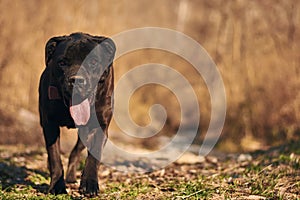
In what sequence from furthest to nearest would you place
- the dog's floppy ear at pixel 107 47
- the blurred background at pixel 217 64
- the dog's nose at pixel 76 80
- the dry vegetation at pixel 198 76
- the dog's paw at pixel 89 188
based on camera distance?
the blurred background at pixel 217 64 → the dry vegetation at pixel 198 76 → the dog's floppy ear at pixel 107 47 → the dog's paw at pixel 89 188 → the dog's nose at pixel 76 80

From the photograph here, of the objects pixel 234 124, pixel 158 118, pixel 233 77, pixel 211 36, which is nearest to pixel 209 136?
pixel 234 124

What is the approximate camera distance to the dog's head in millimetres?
4309

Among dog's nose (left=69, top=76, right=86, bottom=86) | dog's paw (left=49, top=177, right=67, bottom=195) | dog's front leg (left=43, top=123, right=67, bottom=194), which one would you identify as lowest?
dog's paw (left=49, top=177, right=67, bottom=195)

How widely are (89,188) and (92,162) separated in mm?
246

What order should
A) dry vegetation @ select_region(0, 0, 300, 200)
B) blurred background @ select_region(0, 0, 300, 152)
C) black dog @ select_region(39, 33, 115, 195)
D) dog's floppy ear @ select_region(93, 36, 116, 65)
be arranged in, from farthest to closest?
blurred background @ select_region(0, 0, 300, 152) < dry vegetation @ select_region(0, 0, 300, 200) < dog's floppy ear @ select_region(93, 36, 116, 65) < black dog @ select_region(39, 33, 115, 195)

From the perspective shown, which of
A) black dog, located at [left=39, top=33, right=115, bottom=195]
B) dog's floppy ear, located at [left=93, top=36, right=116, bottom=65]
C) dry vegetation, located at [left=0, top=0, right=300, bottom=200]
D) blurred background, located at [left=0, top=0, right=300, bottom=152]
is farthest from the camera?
blurred background, located at [left=0, top=0, right=300, bottom=152]

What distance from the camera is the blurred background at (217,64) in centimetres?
1072

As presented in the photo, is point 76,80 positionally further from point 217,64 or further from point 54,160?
point 217,64

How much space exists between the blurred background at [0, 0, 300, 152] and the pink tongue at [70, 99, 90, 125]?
5.08 m

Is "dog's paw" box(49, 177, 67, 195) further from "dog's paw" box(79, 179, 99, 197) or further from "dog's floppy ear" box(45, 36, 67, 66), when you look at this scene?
"dog's floppy ear" box(45, 36, 67, 66)

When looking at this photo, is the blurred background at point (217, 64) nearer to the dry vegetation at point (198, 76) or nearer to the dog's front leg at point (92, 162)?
the dry vegetation at point (198, 76)

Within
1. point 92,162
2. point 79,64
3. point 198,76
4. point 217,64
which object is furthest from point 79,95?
point 198,76

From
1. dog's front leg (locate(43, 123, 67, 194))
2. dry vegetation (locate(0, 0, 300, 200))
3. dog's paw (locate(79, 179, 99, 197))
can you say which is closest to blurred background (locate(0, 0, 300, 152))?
dry vegetation (locate(0, 0, 300, 200))

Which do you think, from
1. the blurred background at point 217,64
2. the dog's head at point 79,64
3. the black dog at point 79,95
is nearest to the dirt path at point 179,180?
the black dog at point 79,95
